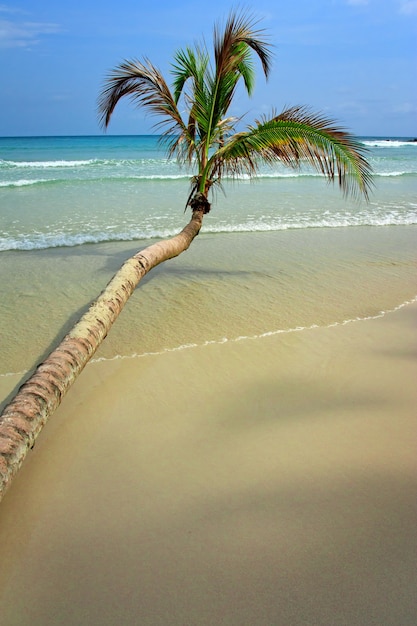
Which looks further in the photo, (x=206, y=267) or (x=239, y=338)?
(x=206, y=267)

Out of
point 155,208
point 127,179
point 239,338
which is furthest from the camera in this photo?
point 127,179

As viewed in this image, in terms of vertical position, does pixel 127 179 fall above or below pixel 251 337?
above

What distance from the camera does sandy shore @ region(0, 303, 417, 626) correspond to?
1.82 metres

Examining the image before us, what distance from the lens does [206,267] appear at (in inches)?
266

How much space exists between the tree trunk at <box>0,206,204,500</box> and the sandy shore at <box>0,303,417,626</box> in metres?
0.33

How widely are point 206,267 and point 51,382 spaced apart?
14.3ft

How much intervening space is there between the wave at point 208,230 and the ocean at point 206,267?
0.08ft

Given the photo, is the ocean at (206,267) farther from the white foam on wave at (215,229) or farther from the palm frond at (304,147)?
the palm frond at (304,147)

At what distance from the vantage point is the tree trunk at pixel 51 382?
2.14 m

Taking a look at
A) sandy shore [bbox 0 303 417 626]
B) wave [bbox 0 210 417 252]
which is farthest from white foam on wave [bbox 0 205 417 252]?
sandy shore [bbox 0 303 417 626]

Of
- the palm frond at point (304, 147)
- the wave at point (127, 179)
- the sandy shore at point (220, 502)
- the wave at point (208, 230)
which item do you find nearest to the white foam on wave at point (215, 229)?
the wave at point (208, 230)

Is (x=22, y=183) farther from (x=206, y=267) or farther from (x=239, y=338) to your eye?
(x=239, y=338)

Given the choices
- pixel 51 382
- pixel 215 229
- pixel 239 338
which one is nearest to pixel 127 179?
pixel 215 229

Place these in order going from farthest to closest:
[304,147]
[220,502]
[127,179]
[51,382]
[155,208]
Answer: [127,179]
[155,208]
[304,147]
[51,382]
[220,502]
